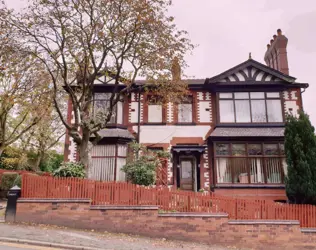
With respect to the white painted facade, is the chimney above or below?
above

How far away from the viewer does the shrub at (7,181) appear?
1839 cm

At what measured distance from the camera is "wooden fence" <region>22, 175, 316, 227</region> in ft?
37.4

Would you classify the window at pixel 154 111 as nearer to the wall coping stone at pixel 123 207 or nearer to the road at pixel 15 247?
the wall coping stone at pixel 123 207

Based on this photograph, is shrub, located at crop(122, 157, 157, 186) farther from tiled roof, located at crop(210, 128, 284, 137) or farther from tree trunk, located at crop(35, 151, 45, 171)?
tree trunk, located at crop(35, 151, 45, 171)

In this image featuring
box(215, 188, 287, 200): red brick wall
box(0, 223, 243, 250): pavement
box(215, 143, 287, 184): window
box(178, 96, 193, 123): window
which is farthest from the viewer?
box(178, 96, 193, 123): window

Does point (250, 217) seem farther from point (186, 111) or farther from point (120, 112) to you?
point (120, 112)

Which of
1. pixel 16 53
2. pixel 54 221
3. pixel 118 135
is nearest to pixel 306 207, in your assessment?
pixel 54 221

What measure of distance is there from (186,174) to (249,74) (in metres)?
8.38

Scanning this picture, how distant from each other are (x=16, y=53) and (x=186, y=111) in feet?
37.3

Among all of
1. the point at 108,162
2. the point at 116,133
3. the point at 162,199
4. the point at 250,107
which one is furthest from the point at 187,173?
the point at 162,199

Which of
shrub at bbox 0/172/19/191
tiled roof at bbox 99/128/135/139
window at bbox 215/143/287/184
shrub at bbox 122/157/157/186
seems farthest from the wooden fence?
shrub at bbox 0/172/19/191

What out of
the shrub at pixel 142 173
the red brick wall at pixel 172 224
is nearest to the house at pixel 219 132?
the shrub at pixel 142 173

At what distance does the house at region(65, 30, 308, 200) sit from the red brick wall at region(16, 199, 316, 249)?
6.84m

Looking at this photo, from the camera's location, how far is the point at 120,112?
20344 millimetres
